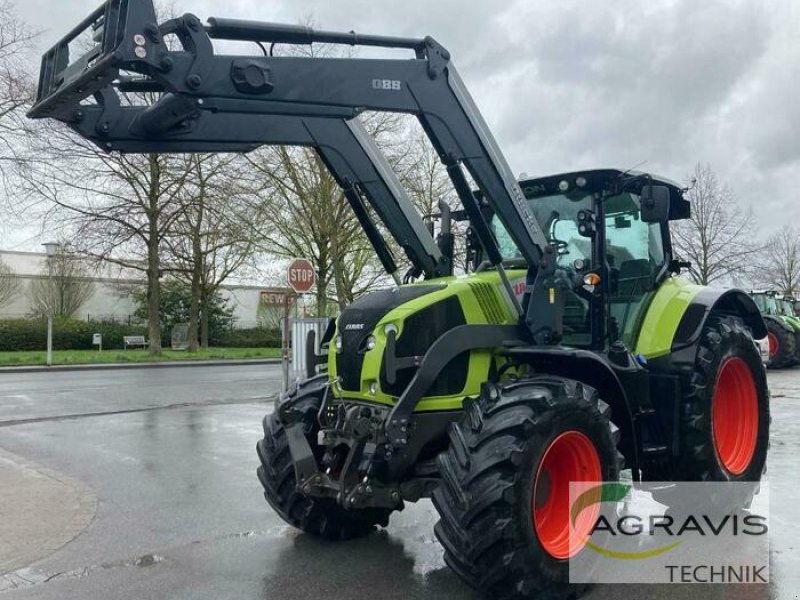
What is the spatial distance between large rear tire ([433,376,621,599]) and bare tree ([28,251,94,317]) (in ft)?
134

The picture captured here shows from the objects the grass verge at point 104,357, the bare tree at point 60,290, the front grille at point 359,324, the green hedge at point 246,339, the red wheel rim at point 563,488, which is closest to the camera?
the red wheel rim at point 563,488

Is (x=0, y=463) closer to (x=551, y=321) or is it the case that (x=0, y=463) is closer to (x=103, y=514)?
(x=103, y=514)

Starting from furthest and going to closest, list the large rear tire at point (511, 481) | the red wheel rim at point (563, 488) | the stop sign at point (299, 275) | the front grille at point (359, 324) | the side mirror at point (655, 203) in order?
the stop sign at point (299, 275), the side mirror at point (655, 203), the front grille at point (359, 324), the red wheel rim at point (563, 488), the large rear tire at point (511, 481)

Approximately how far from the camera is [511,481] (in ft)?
13.2

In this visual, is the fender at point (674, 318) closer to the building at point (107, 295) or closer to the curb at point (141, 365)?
the curb at point (141, 365)

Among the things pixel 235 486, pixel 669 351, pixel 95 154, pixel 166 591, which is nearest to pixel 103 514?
pixel 235 486

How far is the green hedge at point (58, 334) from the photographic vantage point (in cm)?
3509

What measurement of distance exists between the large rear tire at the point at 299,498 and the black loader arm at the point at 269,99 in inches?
66.3

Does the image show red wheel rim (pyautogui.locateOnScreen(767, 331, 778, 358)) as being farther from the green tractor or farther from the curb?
the curb

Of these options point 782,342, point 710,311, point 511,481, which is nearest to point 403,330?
point 511,481

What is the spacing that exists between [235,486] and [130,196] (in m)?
23.4

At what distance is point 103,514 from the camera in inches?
259

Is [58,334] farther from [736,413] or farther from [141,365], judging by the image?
[736,413]

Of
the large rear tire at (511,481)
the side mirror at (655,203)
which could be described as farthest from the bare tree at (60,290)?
the large rear tire at (511,481)
